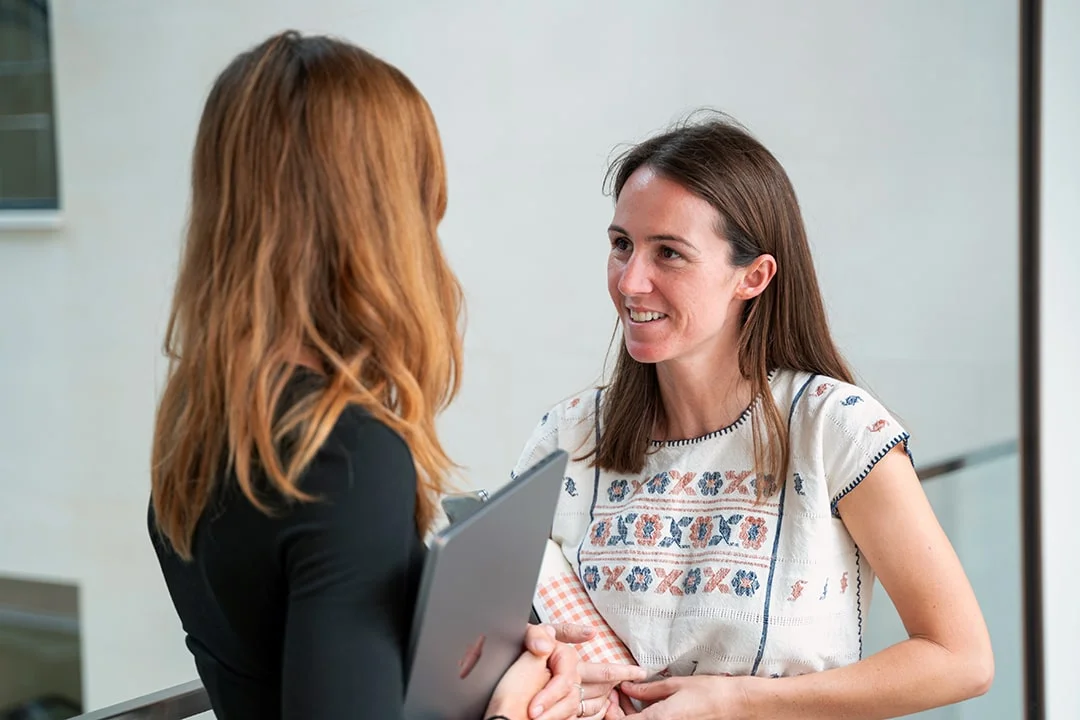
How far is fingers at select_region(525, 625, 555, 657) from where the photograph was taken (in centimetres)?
117

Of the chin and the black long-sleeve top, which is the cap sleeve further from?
the black long-sleeve top

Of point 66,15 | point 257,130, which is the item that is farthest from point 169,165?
point 257,130

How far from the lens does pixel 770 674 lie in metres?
1.53

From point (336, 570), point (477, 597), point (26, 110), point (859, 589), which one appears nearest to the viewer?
point (336, 570)

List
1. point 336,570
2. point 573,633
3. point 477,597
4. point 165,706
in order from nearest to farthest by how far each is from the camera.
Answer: point 336,570, point 477,597, point 165,706, point 573,633

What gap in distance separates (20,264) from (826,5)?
2904 millimetres

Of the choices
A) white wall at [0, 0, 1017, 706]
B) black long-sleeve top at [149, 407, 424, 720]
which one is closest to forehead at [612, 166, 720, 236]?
black long-sleeve top at [149, 407, 424, 720]

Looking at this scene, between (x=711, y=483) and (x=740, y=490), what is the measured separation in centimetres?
4

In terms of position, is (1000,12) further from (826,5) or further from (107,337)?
(107,337)

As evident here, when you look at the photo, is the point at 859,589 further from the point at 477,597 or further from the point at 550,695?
the point at 477,597

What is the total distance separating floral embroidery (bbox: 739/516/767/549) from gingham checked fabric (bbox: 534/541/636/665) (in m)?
0.22

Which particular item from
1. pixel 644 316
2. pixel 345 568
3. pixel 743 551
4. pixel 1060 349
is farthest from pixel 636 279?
pixel 1060 349

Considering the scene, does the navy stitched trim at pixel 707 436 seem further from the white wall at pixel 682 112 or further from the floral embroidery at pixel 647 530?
the white wall at pixel 682 112

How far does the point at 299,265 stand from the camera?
932 mm
